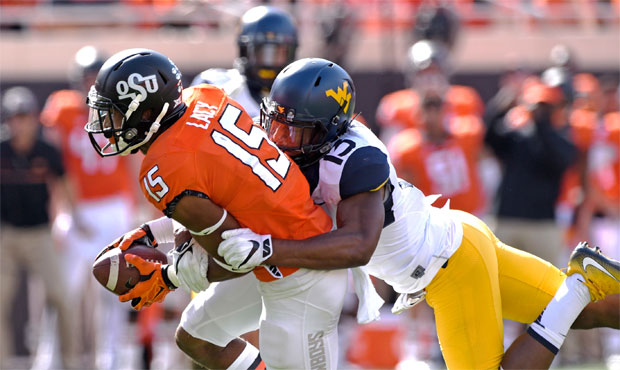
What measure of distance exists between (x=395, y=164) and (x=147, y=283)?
3.62m

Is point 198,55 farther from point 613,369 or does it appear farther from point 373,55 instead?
point 613,369

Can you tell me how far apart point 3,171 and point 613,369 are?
4.73 metres

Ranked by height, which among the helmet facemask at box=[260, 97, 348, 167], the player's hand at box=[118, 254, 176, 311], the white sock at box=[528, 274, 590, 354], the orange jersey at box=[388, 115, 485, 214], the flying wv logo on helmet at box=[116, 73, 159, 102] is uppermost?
the flying wv logo on helmet at box=[116, 73, 159, 102]

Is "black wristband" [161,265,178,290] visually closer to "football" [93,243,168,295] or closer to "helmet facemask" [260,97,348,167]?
"football" [93,243,168,295]

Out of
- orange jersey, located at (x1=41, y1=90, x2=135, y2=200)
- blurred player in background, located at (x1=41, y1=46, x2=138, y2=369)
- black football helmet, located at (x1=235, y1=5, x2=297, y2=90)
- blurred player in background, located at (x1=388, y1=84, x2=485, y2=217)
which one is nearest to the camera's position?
black football helmet, located at (x1=235, y1=5, x2=297, y2=90)

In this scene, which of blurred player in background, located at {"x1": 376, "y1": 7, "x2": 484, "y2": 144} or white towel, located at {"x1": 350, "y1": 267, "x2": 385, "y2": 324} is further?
blurred player in background, located at {"x1": 376, "y1": 7, "x2": 484, "y2": 144}

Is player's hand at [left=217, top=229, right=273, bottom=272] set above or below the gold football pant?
above

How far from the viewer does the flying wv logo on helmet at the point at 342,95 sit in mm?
4008

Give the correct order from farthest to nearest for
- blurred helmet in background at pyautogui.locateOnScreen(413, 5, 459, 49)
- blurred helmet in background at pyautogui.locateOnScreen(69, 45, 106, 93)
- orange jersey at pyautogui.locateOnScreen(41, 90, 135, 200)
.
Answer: blurred helmet in background at pyautogui.locateOnScreen(413, 5, 459, 49), orange jersey at pyautogui.locateOnScreen(41, 90, 135, 200), blurred helmet in background at pyautogui.locateOnScreen(69, 45, 106, 93)

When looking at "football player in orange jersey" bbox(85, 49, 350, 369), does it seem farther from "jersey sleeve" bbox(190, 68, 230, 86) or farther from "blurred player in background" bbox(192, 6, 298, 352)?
"blurred player in background" bbox(192, 6, 298, 352)

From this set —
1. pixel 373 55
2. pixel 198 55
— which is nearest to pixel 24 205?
pixel 198 55

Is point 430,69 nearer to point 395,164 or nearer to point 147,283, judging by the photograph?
point 395,164

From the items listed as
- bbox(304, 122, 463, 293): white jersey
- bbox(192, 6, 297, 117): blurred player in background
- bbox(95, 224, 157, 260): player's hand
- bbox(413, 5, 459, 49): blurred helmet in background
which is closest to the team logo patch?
bbox(304, 122, 463, 293): white jersey

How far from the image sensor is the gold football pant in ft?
13.8
